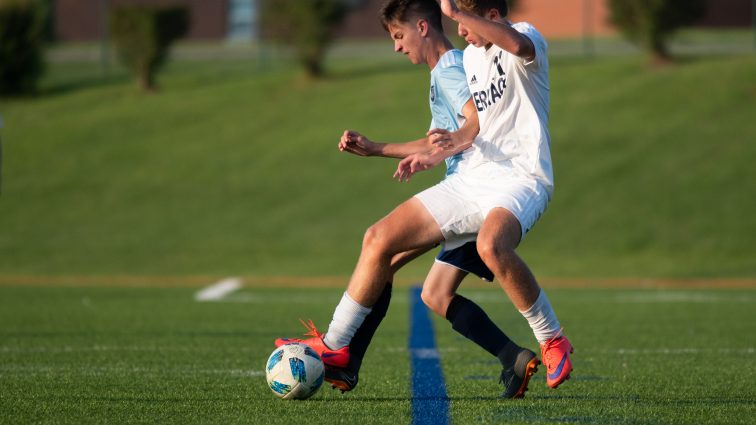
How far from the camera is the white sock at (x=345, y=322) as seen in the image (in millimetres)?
5238

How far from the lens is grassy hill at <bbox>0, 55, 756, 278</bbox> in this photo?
19.9 metres

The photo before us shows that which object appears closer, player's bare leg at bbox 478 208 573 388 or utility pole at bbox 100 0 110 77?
player's bare leg at bbox 478 208 573 388

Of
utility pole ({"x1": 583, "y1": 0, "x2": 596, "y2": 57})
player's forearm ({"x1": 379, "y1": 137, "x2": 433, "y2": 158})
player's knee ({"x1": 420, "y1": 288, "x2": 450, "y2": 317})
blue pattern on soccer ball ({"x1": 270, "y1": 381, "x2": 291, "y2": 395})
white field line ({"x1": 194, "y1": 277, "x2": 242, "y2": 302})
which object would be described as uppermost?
player's forearm ({"x1": 379, "y1": 137, "x2": 433, "y2": 158})

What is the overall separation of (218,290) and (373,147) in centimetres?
980

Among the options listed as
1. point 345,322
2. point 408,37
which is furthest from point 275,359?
point 408,37

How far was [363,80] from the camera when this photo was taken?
1130 inches

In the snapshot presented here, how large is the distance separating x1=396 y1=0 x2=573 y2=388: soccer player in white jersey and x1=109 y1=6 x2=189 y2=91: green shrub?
23.5 metres

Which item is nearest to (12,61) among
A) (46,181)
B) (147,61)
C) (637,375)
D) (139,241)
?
(147,61)

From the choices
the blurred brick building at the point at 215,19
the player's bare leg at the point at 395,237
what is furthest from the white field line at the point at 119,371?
the blurred brick building at the point at 215,19

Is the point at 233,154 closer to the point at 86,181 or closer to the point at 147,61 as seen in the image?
the point at 86,181

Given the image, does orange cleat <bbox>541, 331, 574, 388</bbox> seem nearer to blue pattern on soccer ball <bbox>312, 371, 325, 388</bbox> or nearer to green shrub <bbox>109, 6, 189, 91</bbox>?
blue pattern on soccer ball <bbox>312, 371, 325, 388</bbox>

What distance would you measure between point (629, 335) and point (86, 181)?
18.5 metres

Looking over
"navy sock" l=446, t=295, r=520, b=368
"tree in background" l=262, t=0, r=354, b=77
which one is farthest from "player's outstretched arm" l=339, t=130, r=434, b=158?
"tree in background" l=262, t=0, r=354, b=77

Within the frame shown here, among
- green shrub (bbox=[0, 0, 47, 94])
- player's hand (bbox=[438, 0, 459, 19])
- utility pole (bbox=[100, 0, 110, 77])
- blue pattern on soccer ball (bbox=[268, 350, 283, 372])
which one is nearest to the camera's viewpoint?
player's hand (bbox=[438, 0, 459, 19])
